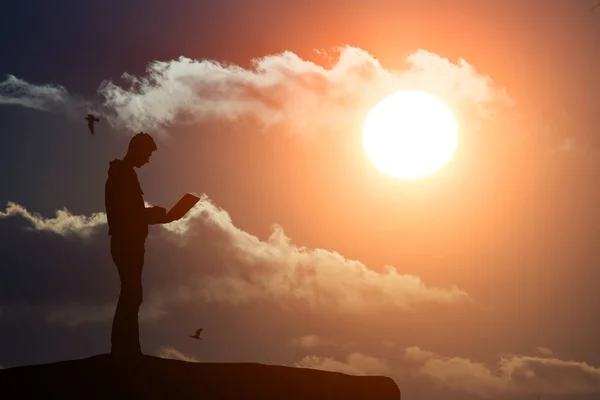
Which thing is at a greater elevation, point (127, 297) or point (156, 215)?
point (156, 215)

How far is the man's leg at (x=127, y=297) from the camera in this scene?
56.1 ft

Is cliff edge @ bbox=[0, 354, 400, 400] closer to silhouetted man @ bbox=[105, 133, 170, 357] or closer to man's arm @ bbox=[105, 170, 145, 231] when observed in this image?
silhouetted man @ bbox=[105, 133, 170, 357]

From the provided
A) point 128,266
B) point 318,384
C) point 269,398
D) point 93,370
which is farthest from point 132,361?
point 318,384

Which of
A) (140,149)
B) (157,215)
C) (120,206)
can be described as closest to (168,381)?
(157,215)

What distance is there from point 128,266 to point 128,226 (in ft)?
2.73

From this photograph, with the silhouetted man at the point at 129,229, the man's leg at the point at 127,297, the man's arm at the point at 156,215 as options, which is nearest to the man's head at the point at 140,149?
the silhouetted man at the point at 129,229

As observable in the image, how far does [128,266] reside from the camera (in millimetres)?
17422

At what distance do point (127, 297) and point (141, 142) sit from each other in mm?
3237

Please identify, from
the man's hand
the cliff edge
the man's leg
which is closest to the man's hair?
the man's hand

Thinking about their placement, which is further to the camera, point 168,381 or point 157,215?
point 157,215

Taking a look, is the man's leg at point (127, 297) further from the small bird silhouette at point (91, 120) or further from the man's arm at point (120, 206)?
the small bird silhouette at point (91, 120)

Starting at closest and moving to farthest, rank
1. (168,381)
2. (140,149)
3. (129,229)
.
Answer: (168,381) → (129,229) → (140,149)

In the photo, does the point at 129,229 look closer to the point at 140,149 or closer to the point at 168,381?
the point at 140,149

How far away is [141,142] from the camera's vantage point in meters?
17.7
